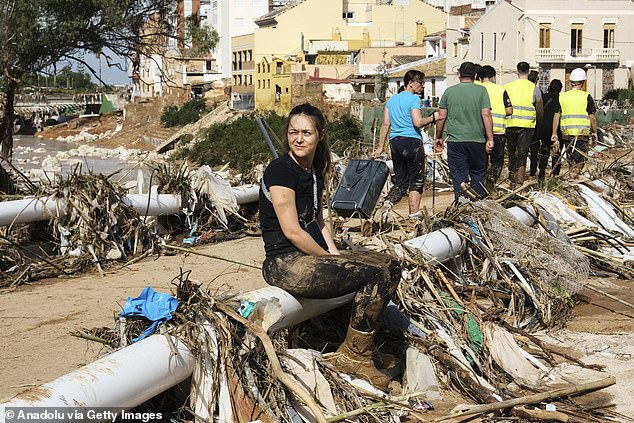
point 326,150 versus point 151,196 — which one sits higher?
point 326,150

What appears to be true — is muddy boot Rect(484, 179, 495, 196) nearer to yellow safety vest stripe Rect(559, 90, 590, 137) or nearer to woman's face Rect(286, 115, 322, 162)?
yellow safety vest stripe Rect(559, 90, 590, 137)

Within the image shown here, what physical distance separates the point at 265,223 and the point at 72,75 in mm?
17559

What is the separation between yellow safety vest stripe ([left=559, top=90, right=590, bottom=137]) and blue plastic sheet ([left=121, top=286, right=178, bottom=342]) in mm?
9056

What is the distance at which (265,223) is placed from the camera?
5.31 meters

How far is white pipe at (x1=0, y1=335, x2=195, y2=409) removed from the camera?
391 centimetres

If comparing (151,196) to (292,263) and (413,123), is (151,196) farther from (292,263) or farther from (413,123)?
(292,263)

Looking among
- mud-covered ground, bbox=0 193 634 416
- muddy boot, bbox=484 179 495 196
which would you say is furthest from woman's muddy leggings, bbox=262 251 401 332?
muddy boot, bbox=484 179 495 196

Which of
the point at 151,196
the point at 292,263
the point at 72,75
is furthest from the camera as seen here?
the point at 72,75

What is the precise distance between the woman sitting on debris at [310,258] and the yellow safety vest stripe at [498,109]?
21.4ft

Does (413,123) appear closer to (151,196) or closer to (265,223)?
(151,196)

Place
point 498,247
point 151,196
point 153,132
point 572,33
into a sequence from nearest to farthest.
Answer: point 498,247 < point 151,196 < point 572,33 < point 153,132

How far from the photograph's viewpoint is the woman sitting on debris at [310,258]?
5.16 meters

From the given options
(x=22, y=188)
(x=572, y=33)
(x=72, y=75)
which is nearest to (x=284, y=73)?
(x=572, y=33)

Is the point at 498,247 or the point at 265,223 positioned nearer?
the point at 265,223
